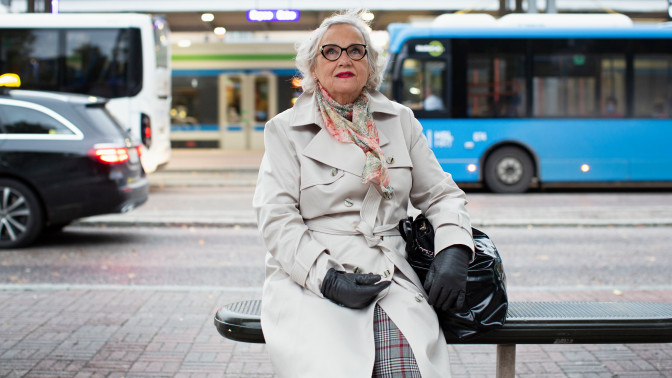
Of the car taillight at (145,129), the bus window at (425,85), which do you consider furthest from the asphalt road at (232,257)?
the bus window at (425,85)

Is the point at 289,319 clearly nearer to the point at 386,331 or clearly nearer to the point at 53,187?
the point at 386,331

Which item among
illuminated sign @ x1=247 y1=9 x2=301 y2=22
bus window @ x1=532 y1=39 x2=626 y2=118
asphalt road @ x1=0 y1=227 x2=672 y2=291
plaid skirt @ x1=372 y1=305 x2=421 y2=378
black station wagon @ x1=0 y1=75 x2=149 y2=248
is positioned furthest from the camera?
illuminated sign @ x1=247 y1=9 x2=301 y2=22

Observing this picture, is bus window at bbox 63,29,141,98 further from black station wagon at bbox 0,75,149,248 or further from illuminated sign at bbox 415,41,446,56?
black station wagon at bbox 0,75,149,248

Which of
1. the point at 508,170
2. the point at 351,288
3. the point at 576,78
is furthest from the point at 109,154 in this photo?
the point at 576,78

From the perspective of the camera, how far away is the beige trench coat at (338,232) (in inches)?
101

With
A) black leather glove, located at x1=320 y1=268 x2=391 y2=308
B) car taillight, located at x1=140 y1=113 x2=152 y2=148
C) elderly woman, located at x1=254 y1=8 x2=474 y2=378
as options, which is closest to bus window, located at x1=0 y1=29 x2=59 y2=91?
car taillight, located at x1=140 y1=113 x2=152 y2=148

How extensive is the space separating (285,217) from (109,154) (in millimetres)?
5949

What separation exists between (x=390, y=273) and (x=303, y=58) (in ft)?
3.10

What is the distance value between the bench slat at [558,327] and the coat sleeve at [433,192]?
45cm

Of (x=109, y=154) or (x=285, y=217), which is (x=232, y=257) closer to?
(x=109, y=154)

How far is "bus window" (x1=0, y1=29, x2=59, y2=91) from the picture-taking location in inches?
574

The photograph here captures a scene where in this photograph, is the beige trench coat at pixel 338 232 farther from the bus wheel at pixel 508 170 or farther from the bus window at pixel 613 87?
the bus window at pixel 613 87

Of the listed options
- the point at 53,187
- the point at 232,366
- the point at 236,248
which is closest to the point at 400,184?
the point at 232,366

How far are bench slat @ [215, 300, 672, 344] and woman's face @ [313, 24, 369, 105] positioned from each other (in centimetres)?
93
